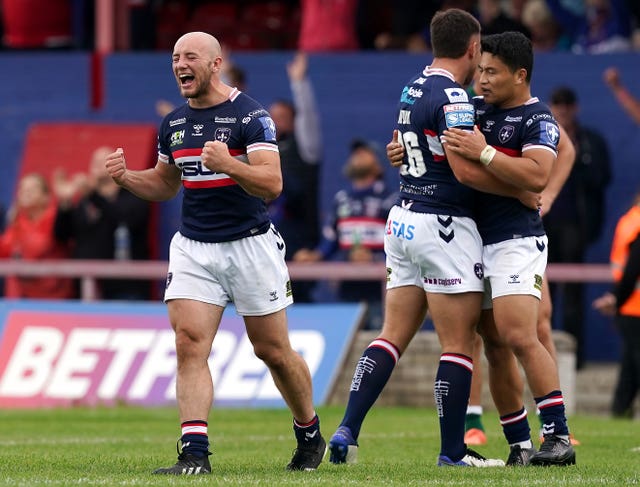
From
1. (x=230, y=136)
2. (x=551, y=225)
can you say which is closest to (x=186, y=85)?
(x=230, y=136)

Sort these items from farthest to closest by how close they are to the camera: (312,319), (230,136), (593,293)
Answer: (593,293)
(312,319)
(230,136)

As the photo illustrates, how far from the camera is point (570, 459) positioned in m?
8.57

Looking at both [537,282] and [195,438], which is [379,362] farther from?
[195,438]

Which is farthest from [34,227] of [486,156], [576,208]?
[486,156]

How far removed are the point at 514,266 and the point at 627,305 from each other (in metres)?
5.31

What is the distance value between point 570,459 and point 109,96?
10946 millimetres

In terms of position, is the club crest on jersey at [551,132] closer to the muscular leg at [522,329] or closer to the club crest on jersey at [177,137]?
the muscular leg at [522,329]

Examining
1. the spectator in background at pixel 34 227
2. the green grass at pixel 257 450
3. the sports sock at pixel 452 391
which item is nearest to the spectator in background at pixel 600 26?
the green grass at pixel 257 450

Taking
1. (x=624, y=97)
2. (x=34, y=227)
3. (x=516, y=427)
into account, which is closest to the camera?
(x=516, y=427)

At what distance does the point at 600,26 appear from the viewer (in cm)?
1688

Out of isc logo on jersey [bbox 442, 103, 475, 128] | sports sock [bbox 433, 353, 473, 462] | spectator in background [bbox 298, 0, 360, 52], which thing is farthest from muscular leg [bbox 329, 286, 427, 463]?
spectator in background [bbox 298, 0, 360, 52]

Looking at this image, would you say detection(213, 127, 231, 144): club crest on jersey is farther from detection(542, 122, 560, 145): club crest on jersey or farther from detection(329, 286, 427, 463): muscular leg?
detection(542, 122, 560, 145): club crest on jersey

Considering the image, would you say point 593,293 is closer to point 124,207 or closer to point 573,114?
point 573,114

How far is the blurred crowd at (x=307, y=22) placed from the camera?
1692 centimetres
